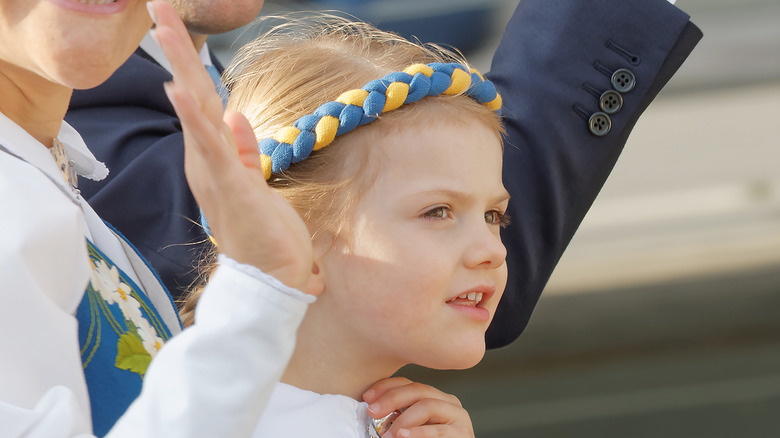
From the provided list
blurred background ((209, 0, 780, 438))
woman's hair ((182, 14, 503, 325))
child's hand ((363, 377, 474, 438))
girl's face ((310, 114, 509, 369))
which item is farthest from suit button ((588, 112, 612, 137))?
blurred background ((209, 0, 780, 438))

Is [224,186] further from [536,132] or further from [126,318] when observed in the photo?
[536,132]

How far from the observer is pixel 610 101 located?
3.52ft

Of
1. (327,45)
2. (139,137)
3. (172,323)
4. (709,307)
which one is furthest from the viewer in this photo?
(709,307)

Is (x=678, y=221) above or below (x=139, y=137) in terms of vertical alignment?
below

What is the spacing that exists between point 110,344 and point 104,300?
4 centimetres

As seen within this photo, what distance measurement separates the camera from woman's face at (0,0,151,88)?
2.10 ft

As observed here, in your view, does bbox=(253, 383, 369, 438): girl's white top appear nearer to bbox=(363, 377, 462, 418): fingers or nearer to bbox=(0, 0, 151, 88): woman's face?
bbox=(363, 377, 462, 418): fingers

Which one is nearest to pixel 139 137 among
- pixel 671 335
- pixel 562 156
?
pixel 562 156

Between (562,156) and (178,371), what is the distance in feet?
2.20

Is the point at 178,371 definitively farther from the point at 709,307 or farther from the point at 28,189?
the point at 709,307

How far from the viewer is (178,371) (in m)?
0.52

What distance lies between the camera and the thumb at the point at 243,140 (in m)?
0.59

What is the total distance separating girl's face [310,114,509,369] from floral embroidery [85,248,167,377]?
0.59 ft

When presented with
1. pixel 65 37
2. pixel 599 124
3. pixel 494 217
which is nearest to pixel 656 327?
pixel 599 124
